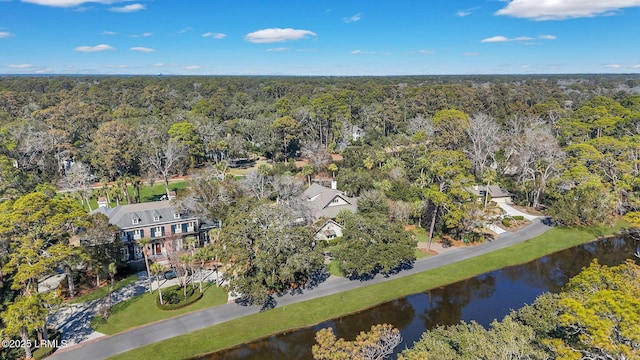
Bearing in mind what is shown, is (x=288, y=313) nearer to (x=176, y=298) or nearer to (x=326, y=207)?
(x=176, y=298)

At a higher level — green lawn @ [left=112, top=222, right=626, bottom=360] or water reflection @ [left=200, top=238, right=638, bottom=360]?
green lawn @ [left=112, top=222, right=626, bottom=360]

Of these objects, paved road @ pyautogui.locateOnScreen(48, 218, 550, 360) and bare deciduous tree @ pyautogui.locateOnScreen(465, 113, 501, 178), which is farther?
bare deciduous tree @ pyautogui.locateOnScreen(465, 113, 501, 178)

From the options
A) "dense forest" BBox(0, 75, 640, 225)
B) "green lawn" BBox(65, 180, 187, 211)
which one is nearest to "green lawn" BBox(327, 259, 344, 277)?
"dense forest" BBox(0, 75, 640, 225)

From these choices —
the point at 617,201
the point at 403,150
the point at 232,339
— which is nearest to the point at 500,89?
the point at 403,150

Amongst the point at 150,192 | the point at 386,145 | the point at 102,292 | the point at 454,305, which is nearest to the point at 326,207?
the point at 454,305

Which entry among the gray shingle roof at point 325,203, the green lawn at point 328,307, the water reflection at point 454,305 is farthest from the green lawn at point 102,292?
the gray shingle roof at point 325,203

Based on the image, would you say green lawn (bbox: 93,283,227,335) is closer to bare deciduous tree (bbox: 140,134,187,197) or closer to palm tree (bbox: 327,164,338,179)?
palm tree (bbox: 327,164,338,179)

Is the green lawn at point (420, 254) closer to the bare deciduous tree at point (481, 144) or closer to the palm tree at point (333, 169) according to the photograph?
the palm tree at point (333, 169)
